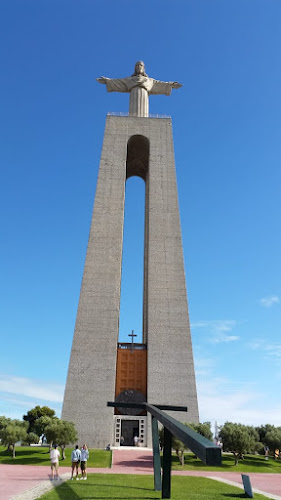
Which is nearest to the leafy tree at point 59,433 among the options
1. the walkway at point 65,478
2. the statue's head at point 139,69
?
the walkway at point 65,478

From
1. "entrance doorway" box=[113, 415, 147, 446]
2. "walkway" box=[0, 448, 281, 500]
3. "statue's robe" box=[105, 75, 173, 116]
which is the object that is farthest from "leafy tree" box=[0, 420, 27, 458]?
"statue's robe" box=[105, 75, 173, 116]

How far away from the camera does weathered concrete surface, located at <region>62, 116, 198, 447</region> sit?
29500 millimetres

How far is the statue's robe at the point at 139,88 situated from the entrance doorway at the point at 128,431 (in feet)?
100

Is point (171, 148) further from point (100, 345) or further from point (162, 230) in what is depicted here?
point (100, 345)

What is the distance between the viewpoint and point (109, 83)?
44.9 meters

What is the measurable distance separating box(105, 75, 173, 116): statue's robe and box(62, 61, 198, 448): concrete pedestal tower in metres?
3.60

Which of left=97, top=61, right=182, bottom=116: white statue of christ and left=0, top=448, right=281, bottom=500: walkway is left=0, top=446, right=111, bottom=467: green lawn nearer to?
left=0, top=448, right=281, bottom=500: walkway

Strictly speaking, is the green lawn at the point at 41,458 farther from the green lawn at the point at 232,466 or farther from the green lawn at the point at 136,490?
the green lawn at the point at 136,490

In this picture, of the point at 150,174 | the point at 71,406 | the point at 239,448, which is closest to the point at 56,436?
the point at 71,406

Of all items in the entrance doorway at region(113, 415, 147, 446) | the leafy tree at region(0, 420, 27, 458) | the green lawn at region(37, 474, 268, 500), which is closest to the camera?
the green lawn at region(37, 474, 268, 500)

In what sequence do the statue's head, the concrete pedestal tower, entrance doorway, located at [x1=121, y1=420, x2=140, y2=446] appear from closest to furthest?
the concrete pedestal tower, entrance doorway, located at [x1=121, y1=420, x2=140, y2=446], the statue's head

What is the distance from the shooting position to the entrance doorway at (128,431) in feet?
104

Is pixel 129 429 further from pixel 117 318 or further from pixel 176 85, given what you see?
pixel 176 85

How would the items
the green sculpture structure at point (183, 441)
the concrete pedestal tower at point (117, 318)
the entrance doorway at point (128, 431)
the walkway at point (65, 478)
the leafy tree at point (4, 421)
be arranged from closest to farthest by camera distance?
1. the green sculpture structure at point (183, 441)
2. the walkway at point (65, 478)
3. the leafy tree at point (4, 421)
4. the concrete pedestal tower at point (117, 318)
5. the entrance doorway at point (128, 431)
